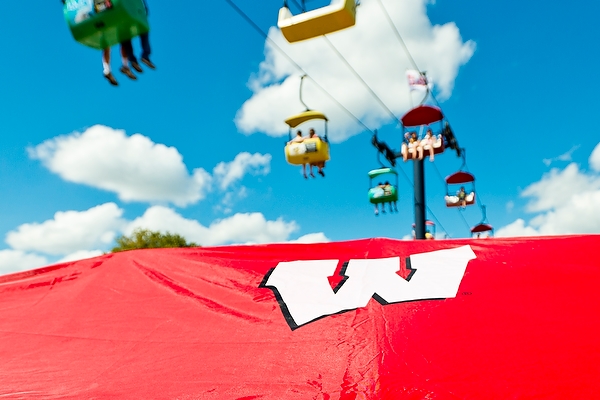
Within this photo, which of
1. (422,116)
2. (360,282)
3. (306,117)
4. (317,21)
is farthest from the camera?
(422,116)

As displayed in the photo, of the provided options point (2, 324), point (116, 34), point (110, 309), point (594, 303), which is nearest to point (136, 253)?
point (110, 309)

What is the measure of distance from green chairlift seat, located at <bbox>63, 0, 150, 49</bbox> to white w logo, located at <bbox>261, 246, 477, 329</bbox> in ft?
9.10

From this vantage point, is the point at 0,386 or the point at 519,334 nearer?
the point at 519,334

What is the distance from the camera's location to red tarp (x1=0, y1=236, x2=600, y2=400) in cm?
242

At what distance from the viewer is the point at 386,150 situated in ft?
51.7

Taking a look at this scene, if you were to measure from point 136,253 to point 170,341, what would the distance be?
1.66m

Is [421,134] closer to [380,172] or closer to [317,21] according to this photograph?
[380,172]

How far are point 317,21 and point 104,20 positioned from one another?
2651 millimetres

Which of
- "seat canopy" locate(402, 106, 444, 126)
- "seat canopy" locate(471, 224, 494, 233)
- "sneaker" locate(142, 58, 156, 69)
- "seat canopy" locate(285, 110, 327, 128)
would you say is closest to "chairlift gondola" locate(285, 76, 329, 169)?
"seat canopy" locate(285, 110, 327, 128)

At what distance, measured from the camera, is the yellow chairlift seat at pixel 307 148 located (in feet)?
32.2

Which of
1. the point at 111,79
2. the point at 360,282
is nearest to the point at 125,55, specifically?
the point at 111,79

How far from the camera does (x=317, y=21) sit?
5766mm

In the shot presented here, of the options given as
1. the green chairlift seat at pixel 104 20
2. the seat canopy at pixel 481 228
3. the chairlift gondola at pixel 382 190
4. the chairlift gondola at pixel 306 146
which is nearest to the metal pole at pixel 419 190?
the chairlift gondola at pixel 382 190

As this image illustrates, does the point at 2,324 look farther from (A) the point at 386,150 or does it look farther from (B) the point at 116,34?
(A) the point at 386,150
